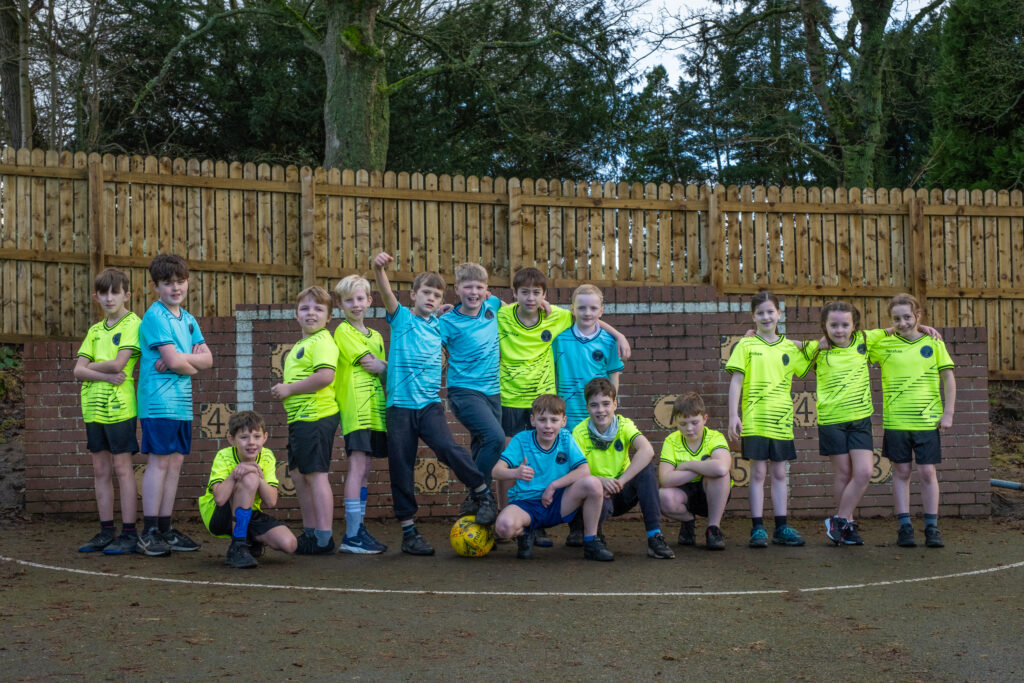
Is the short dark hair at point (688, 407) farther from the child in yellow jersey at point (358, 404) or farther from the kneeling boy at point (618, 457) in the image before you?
the child in yellow jersey at point (358, 404)

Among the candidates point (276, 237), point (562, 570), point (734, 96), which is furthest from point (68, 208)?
point (734, 96)

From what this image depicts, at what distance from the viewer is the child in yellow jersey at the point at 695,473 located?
6637 millimetres

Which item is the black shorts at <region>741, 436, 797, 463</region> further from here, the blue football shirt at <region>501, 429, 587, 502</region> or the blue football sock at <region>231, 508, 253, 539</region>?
the blue football sock at <region>231, 508, 253, 539</region>

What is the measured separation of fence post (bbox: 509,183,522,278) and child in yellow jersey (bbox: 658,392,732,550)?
533 centimetres

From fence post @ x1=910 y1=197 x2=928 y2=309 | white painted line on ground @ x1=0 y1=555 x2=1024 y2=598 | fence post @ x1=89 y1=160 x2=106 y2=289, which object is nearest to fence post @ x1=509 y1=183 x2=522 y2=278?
fence post @ x1=89 y1=160 x2=106 y2=289

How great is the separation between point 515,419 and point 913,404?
8.52 feet

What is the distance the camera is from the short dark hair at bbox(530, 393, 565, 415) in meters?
6.08

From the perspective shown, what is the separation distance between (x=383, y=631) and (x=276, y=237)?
7.93 m

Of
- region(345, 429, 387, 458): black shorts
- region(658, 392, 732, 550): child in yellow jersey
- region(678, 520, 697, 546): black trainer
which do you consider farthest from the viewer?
region(678, 520, 697, 546): black trainer

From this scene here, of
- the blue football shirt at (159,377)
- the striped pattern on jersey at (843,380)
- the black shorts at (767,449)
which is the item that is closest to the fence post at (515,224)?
the striped pattern on jersey at (843,380)

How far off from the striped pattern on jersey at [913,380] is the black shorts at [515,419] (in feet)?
7.87

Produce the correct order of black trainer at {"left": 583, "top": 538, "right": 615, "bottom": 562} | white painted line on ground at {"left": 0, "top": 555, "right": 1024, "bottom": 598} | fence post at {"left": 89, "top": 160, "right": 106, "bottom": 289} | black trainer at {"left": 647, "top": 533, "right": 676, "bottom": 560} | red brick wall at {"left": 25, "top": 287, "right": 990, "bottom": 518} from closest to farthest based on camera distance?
white painted line on ground at {"left": 0, "top": 555, "right": 1024, "bottom": 598} → black trainer at {"left": 583, "top": 538, "right": 615, "bottom": 562} → black trainer at {"left": 647, "top": 533, "right": 676, "bottom": 560} → red brick wall at {"left": 25, "top": 287, "right": 990, "bottom": 518} → fence post at {"left": 89, "top": 160, "right": 106, "bottom": 289}

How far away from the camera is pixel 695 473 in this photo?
21.9ft

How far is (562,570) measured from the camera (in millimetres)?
5891
